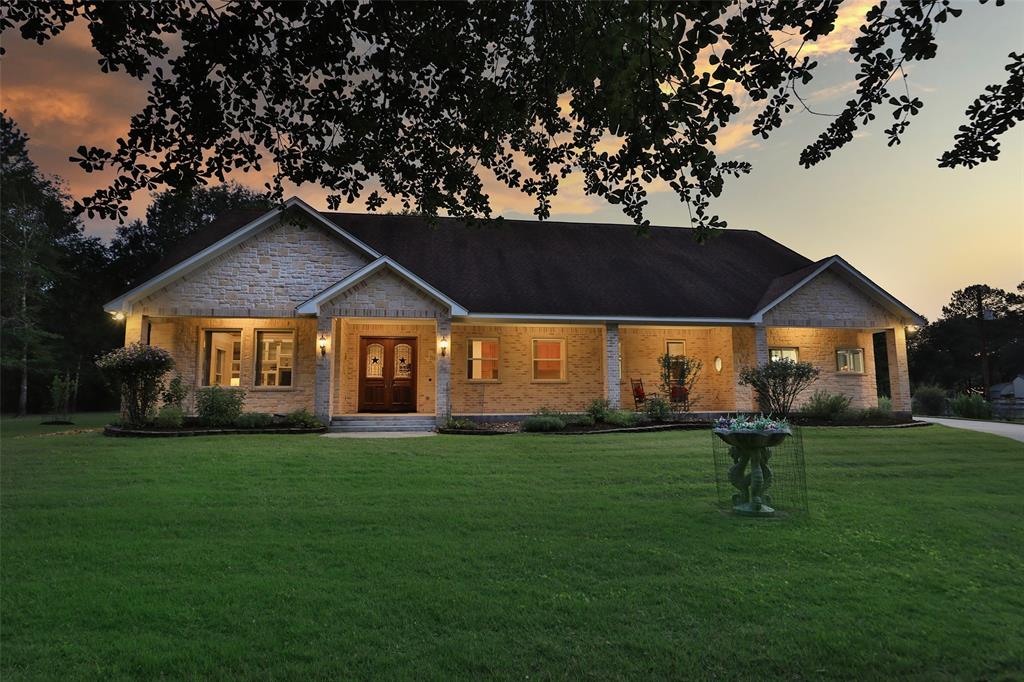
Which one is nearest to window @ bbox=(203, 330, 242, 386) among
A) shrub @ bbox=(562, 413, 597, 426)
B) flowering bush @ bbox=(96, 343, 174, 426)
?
flowering bush @ bbox=(96, 343, 174, 426)

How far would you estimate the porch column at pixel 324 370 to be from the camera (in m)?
15.5

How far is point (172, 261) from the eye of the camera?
17688mm

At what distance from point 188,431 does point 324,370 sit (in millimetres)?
3609

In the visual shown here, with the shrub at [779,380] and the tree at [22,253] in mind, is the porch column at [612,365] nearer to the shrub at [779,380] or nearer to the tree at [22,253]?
the shrub at [779,380]

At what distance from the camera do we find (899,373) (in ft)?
61.9

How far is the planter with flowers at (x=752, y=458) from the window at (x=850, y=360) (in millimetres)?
14723

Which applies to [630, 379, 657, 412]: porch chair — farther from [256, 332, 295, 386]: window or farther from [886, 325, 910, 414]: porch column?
[256, 332, 295, 386]: window

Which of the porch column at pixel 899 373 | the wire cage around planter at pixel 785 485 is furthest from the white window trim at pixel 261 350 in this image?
the porch column at pixel 899 373

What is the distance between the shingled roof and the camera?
59.9 ft

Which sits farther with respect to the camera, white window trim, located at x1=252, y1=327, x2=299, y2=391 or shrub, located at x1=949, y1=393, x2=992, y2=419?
shrub, located at x1=949, y1=393, x2=992, y2=419

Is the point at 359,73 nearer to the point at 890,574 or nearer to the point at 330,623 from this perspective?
the point at 330,623

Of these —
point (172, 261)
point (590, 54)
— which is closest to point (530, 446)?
point (590, 54)

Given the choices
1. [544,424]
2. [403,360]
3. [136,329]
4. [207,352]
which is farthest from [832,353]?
[136,329]

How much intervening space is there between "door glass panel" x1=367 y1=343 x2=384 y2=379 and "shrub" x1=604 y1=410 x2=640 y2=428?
738cm
